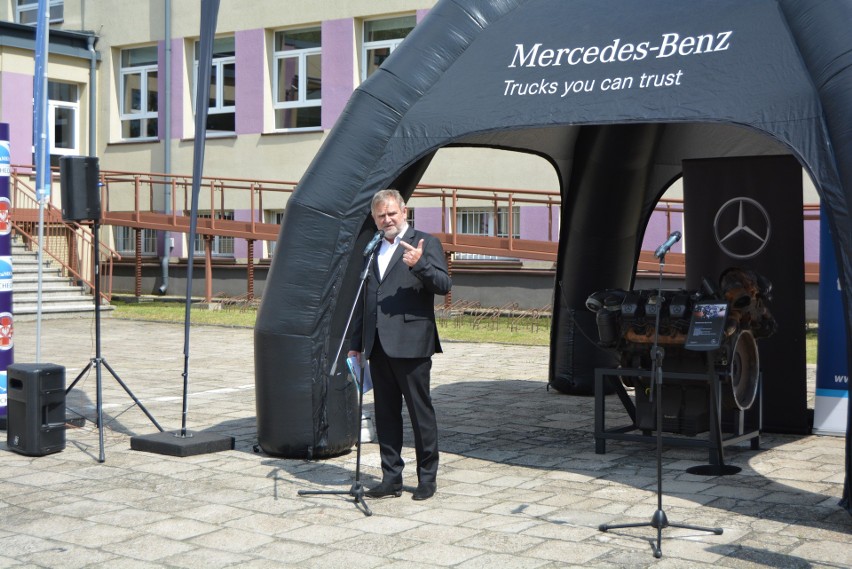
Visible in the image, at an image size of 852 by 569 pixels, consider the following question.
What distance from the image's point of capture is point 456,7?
870 centimetres

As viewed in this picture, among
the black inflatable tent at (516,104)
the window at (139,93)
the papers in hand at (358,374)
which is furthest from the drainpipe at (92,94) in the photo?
the papers in hand at (358,374)

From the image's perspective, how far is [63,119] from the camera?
28719 mm

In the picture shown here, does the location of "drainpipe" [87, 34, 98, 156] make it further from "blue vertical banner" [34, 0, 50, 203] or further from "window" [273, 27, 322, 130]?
"blue vertical banner" [34, 0, 50, 203]

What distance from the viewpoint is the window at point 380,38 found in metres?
24.6

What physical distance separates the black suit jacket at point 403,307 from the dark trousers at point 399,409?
7 cm

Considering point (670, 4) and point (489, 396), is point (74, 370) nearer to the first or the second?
point (489, 396)

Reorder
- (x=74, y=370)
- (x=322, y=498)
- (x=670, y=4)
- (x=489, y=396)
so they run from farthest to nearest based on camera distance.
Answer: (x=74, y=370), (x=489, y=396), (x=670, y=4), (x=322, y=498)

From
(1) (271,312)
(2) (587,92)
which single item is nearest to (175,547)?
(1) (271,312)

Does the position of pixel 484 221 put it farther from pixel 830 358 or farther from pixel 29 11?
pixel 830 358

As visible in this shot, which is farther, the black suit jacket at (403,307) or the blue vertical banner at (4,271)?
the blue vertical banner at (4,271)

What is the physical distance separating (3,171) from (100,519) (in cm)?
426

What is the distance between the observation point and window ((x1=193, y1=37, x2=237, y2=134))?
27.2 m

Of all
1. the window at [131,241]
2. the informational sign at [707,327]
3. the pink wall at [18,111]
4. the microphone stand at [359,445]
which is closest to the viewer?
the microphone stand at [359,445]

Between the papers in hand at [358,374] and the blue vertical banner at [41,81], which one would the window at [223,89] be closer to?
the blue vertical banner at [41,81]
